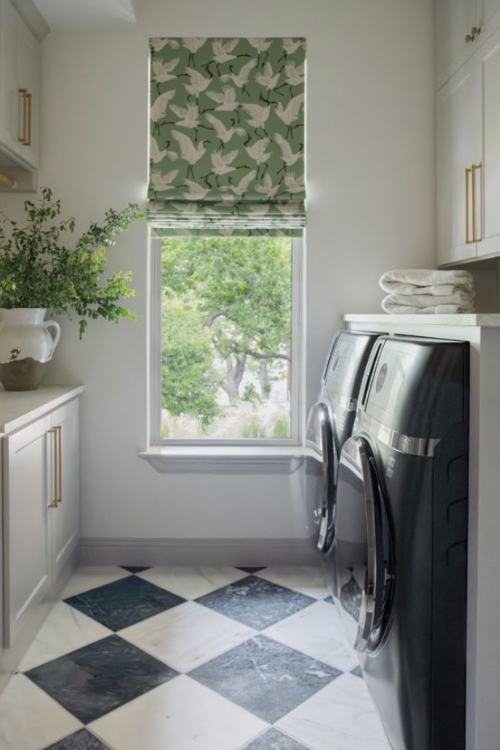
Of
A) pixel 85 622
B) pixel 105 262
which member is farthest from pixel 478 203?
pixel 85 622

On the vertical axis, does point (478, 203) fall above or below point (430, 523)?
above

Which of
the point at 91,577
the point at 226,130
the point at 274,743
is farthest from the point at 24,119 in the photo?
the point at 274,743

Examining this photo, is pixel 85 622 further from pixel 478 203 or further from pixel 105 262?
pixel 478 203

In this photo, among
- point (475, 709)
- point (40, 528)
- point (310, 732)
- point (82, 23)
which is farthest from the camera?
point (82, 23)

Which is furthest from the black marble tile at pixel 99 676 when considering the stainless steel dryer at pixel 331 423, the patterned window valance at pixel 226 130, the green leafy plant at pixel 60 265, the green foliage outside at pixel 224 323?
the patterned window valance at pixel 226 130

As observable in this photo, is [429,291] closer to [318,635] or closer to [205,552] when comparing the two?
[318,635]

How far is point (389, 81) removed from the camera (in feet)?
9.14

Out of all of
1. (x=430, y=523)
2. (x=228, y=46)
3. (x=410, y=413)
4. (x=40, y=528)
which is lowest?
(x=40, y=528)

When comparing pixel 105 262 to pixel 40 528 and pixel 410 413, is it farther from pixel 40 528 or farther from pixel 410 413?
pixel 410 413

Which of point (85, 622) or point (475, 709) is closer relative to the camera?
point (475, 709)

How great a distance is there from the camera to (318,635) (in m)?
2.23

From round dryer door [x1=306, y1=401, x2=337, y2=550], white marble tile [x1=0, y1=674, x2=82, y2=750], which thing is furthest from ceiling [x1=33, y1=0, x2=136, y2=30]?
white marble tile [x1=0, y1=674, x2=82, y2=750]

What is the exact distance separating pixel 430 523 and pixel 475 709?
40cm

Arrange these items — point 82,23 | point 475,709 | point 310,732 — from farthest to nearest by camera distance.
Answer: point 82,23
point 310,732
point 475,709
